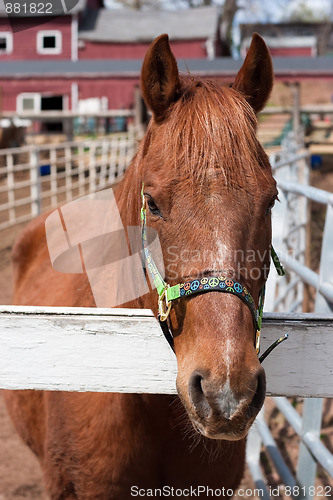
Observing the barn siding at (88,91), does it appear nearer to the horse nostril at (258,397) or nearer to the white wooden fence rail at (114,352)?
the white wooden fence rail at (114,352)

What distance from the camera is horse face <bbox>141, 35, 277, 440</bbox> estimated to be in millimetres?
1342

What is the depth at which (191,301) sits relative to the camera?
1.49 metres

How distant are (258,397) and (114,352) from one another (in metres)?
0.45

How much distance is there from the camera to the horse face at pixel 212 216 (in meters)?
1.34

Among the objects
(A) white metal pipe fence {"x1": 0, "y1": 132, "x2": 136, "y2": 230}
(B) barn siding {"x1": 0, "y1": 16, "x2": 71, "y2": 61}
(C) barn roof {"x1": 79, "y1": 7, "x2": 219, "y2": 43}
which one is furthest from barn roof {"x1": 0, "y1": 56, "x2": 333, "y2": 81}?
(C) barn roof {"x1": 79, "y1": 7, "x2": 219, "y2": 43}

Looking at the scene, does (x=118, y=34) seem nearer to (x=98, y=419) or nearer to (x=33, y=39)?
(x=33, y=39)

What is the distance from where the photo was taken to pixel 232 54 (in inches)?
1356

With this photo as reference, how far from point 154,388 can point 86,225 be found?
1815 mm

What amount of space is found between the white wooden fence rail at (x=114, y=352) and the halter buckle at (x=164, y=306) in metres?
0.04

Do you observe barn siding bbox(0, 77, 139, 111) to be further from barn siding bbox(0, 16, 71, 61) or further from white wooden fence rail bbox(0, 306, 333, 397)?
white wooden fence rail bbox(0, 306, 333, 397)

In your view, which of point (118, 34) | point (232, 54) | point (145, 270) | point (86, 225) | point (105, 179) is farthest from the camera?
point (232, 54)

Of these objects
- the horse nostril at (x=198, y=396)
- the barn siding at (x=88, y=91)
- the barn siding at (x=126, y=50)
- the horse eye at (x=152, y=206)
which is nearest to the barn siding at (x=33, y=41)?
the barn siding at (x=126, y=50)

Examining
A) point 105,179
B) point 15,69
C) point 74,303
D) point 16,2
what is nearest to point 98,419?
point 74,303

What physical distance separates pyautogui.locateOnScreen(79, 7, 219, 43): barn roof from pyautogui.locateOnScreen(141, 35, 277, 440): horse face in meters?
26.1
